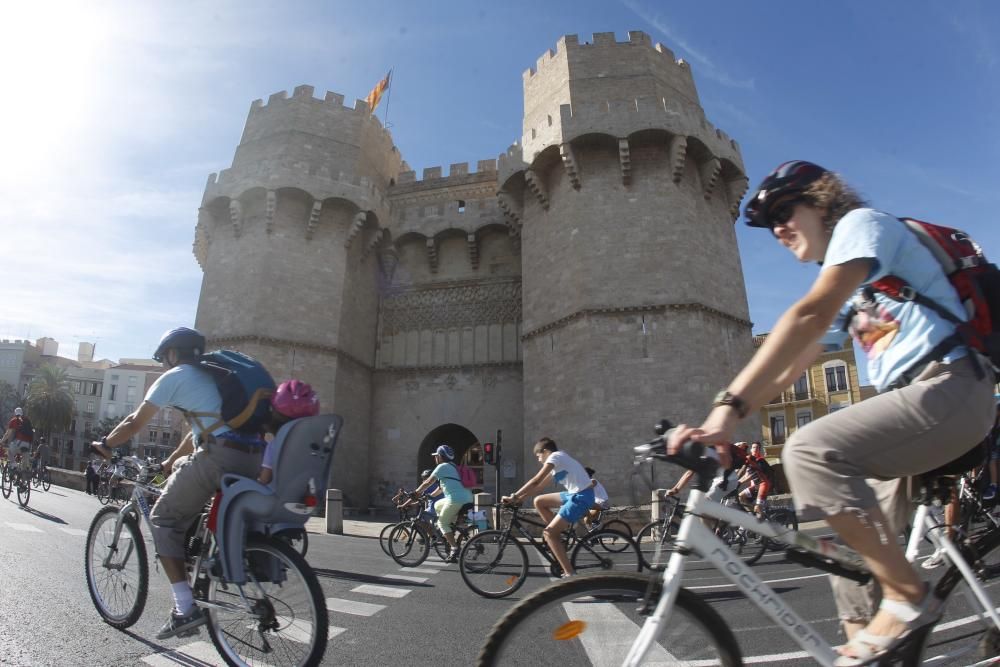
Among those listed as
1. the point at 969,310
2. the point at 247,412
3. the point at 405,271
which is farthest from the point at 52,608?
the point at 405,271

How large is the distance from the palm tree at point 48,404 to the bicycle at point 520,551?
42555mm

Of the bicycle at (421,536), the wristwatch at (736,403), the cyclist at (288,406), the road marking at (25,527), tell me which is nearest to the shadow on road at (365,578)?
the bicycle at (421,536)

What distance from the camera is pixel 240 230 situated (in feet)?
63.6

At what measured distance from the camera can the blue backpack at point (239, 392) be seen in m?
3.01

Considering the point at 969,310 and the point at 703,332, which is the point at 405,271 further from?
the point at 969,310

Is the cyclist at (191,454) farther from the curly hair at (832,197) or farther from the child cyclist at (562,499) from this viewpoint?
the curly hair at (832,197)

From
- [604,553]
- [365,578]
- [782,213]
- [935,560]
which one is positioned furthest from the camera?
[604,553]

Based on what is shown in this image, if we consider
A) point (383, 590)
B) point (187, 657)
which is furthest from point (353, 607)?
point (187, 657)

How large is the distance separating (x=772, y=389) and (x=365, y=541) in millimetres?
9343

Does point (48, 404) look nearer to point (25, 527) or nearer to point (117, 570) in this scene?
point (25, 527)

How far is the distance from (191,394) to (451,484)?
4.50 metres

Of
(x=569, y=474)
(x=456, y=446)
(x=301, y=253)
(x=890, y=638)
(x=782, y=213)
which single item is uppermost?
(x=301, y=253)

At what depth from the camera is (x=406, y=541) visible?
751 cm

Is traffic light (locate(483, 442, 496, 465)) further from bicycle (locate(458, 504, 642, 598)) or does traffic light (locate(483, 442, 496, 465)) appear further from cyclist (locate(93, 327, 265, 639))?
cyclist (locate(93, 327, 265, 639))
